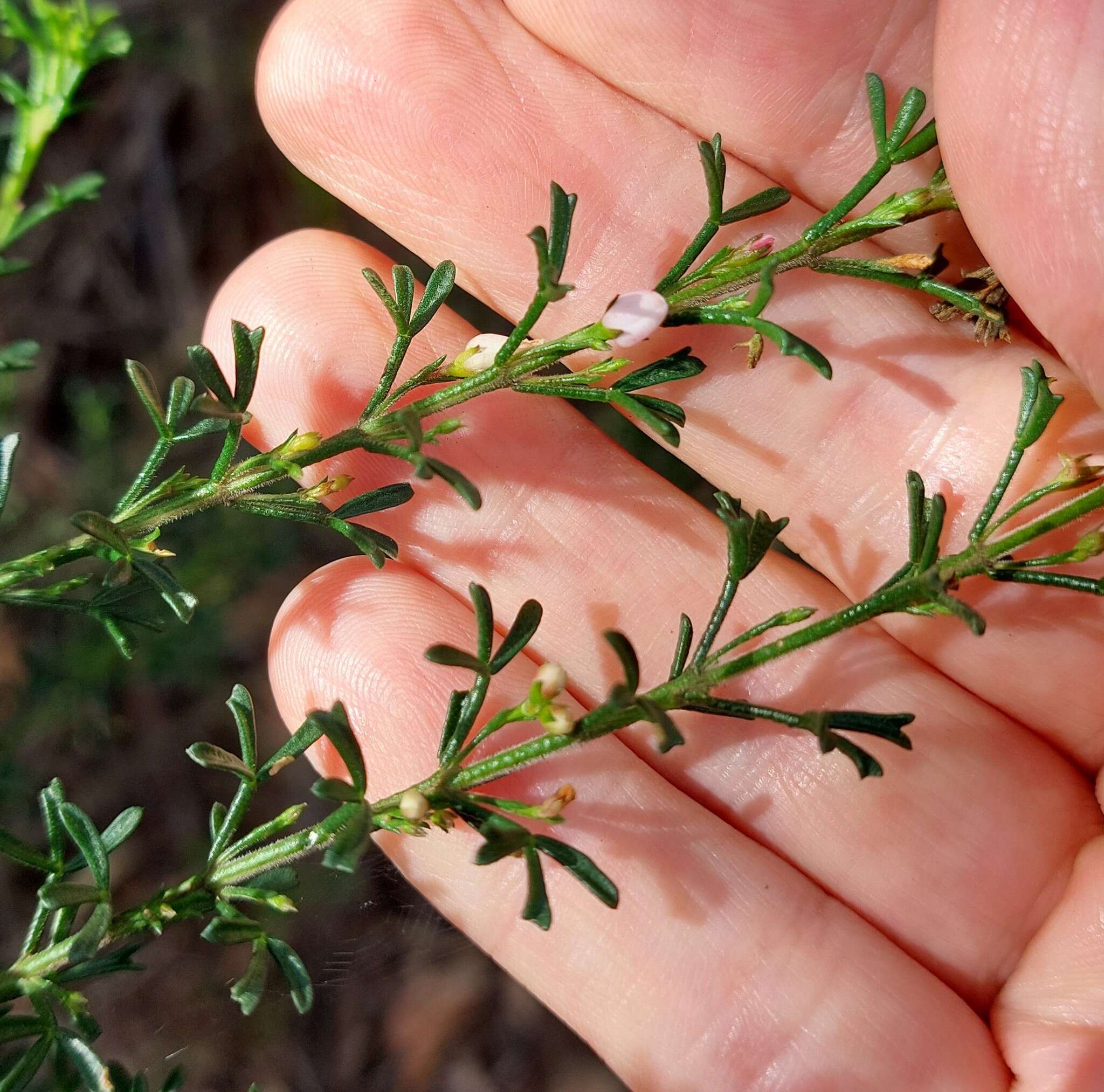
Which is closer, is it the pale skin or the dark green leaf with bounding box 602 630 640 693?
the dark green leaf with bounding box 602 630 640 693

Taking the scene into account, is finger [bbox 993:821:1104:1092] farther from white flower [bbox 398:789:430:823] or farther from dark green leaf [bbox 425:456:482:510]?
dark green leaf [bbox 425:456:482:510]

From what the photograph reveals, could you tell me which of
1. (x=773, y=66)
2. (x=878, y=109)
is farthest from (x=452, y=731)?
(x=773, y=66)

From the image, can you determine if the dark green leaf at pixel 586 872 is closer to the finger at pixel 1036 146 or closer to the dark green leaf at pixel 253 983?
the dark green leaf at pixel 253 983

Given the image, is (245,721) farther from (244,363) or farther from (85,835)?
(244,363)

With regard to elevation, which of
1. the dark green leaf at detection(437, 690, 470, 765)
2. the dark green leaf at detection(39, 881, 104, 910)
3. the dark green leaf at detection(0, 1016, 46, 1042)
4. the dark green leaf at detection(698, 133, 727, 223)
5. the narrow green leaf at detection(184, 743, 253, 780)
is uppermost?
the dark green leaf at detection(698, 133, 727, 223)

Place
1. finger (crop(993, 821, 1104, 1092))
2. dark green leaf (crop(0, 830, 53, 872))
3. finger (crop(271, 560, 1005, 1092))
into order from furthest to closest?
finger (crop(271, 560, 1005, 1092)), finger (crop(993, 821, 1104, 1092)), dark green leaf (crop(0, 830, 53, 872))

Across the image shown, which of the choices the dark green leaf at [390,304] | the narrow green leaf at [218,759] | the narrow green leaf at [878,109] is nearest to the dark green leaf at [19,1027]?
the narrow green leaf at [218,759]

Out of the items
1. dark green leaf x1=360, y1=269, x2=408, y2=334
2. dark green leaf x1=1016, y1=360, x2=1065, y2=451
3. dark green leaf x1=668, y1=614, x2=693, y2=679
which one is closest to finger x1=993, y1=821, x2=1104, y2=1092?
dark green leaf x1=1016, y1=360, x2=1065, y2=451
